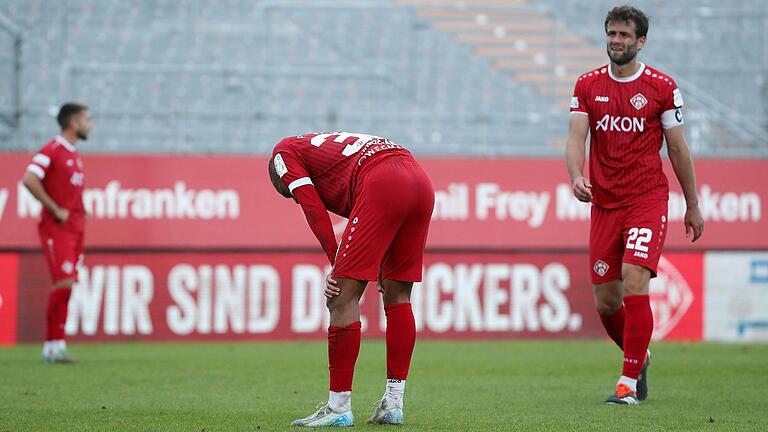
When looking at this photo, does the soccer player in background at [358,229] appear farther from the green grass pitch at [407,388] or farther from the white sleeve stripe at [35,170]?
the white sleeve stripe at [35,170]

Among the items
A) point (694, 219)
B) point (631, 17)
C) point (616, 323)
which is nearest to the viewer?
point (631, 17)

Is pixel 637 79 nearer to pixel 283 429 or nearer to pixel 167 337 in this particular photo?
pixel 283 429

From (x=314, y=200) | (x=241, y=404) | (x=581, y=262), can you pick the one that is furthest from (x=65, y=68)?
(x=314, y=200)

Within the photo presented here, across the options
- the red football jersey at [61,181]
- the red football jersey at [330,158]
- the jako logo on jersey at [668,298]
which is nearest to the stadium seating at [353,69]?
the jako logo on jersey at [668,298]

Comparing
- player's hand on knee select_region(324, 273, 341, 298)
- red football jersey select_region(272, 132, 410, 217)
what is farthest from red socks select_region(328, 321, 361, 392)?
red football jersey select_region(272, 132, 410, 217)

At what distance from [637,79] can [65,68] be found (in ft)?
33.3

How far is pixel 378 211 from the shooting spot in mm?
5469

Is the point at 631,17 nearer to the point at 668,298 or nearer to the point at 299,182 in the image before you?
the point at 299,182

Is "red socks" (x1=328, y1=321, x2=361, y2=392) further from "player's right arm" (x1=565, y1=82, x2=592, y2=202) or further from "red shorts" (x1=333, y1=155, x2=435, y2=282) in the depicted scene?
"player's right arm" (x1=565, y1=82, x2=592, y2=202)

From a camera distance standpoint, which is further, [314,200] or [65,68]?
[65,68]

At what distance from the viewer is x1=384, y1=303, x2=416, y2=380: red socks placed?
5.74 m

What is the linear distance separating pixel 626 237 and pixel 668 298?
6625 millimetres

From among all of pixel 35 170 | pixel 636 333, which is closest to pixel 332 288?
pixel 636 333

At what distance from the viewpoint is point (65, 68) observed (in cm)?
1545
